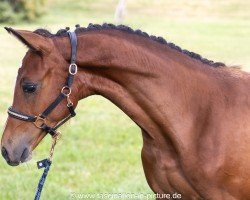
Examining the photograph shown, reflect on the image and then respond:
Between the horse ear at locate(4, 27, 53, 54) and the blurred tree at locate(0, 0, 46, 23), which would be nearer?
the horse ear at locate(4, 27, 53, 54)

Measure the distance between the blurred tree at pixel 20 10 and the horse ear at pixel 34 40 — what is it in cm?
2932

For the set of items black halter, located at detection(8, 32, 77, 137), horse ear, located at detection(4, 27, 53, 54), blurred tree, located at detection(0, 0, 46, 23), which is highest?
blurred tree, located at detection(0, 0, 46, 23)

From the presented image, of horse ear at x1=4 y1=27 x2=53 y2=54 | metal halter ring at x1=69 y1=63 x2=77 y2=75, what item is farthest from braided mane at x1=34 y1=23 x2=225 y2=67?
metal halter ring at x1=69 y1=63 x2=77 y2=75

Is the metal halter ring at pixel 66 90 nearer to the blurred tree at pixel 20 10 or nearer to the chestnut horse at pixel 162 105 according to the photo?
the chestnut horse at pixel 162 105

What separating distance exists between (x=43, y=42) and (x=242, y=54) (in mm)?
19885

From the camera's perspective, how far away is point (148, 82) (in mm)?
3842

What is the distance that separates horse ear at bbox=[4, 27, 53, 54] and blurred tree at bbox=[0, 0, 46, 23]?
29.3 m

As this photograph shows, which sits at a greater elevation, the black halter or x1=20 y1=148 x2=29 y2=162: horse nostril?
the black halter

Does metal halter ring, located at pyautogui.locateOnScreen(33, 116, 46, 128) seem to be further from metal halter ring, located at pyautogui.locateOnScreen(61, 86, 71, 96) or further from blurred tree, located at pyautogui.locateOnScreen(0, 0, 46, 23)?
blurred tree, located at pyautogui.locateOnScreen(0, 0, 46, 23)

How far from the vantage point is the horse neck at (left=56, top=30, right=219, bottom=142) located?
12.3ft

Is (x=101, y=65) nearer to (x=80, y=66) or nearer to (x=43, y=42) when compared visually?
(x=80, y=66)

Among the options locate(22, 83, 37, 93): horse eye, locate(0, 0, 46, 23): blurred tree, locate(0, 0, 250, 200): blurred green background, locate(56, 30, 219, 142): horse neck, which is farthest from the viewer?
locate(0, 0, 46, 23): blurred tree

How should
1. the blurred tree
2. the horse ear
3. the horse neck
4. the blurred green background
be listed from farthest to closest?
1. the blurred tree
2. the blurred green background
3. the horse neck
4. the horse ear

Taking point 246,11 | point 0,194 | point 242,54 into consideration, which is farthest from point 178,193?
point 246,11
